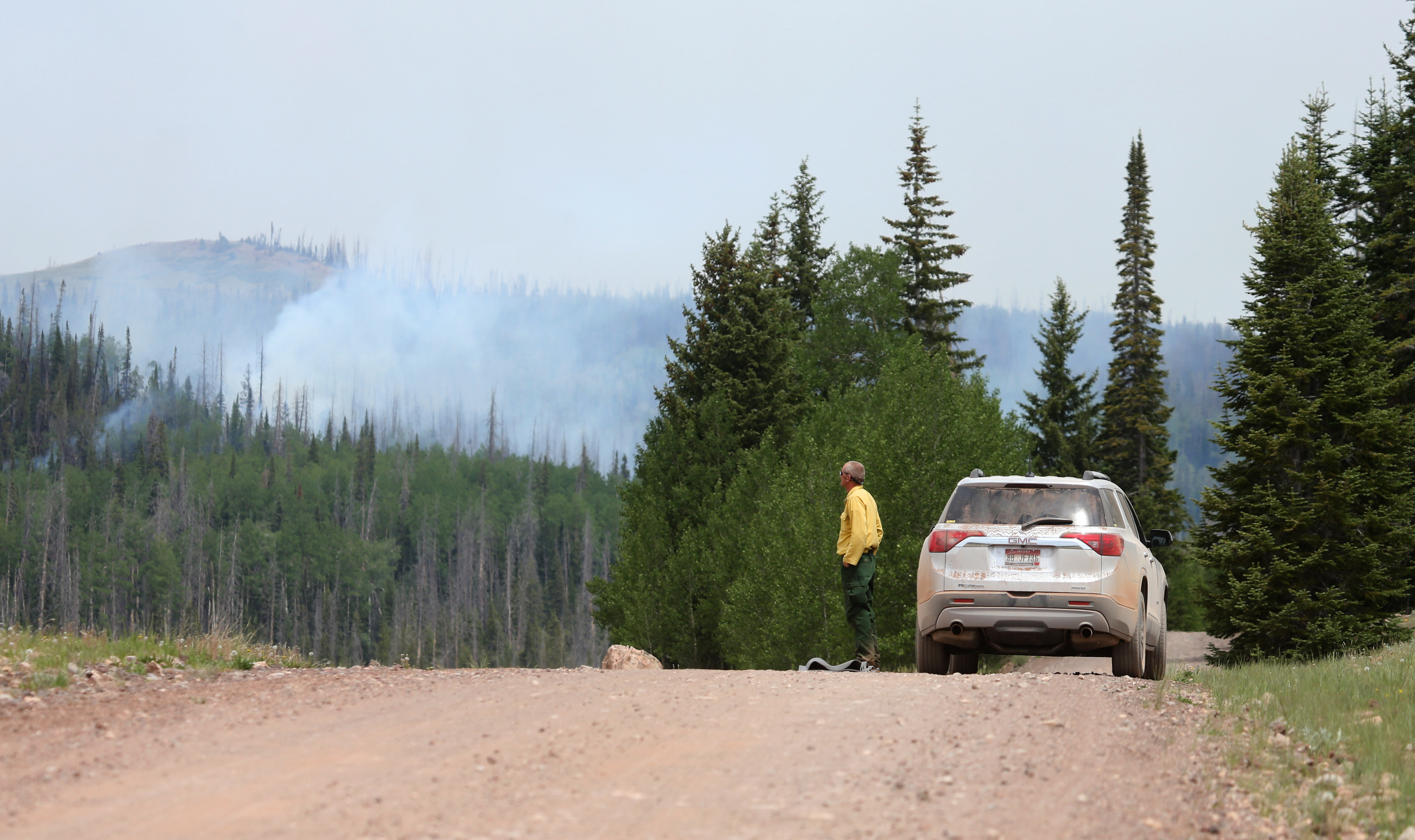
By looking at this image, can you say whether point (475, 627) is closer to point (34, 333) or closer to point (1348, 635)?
point (34, 333)

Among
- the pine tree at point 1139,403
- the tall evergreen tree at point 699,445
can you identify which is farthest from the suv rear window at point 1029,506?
Result: the pine tree at point 1139,403

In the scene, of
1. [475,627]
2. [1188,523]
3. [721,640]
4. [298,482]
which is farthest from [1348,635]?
[298,482]

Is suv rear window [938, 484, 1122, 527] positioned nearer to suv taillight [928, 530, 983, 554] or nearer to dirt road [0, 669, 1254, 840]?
suv taillight [928, 530, 983, 554]

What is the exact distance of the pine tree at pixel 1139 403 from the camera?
59219 millimetres

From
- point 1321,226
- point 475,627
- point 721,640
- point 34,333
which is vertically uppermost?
point 34,333

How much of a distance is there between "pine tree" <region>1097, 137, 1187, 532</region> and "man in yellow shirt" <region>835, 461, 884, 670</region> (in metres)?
48.9

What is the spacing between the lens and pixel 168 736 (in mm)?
7137

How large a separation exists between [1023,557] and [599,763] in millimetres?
5914

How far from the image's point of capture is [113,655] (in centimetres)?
1091

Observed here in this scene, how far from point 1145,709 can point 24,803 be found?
725cm

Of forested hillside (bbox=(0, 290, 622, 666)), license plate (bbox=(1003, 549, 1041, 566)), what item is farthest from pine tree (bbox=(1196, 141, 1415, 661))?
forested hillside (bbox=(0, 290, 622, 666))

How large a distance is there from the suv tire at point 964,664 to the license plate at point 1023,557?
5.74 feet

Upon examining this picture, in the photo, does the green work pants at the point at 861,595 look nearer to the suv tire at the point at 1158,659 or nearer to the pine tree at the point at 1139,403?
the suv tire at the point at 1158,659

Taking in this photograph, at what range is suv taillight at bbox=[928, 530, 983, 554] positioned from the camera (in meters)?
11.5
